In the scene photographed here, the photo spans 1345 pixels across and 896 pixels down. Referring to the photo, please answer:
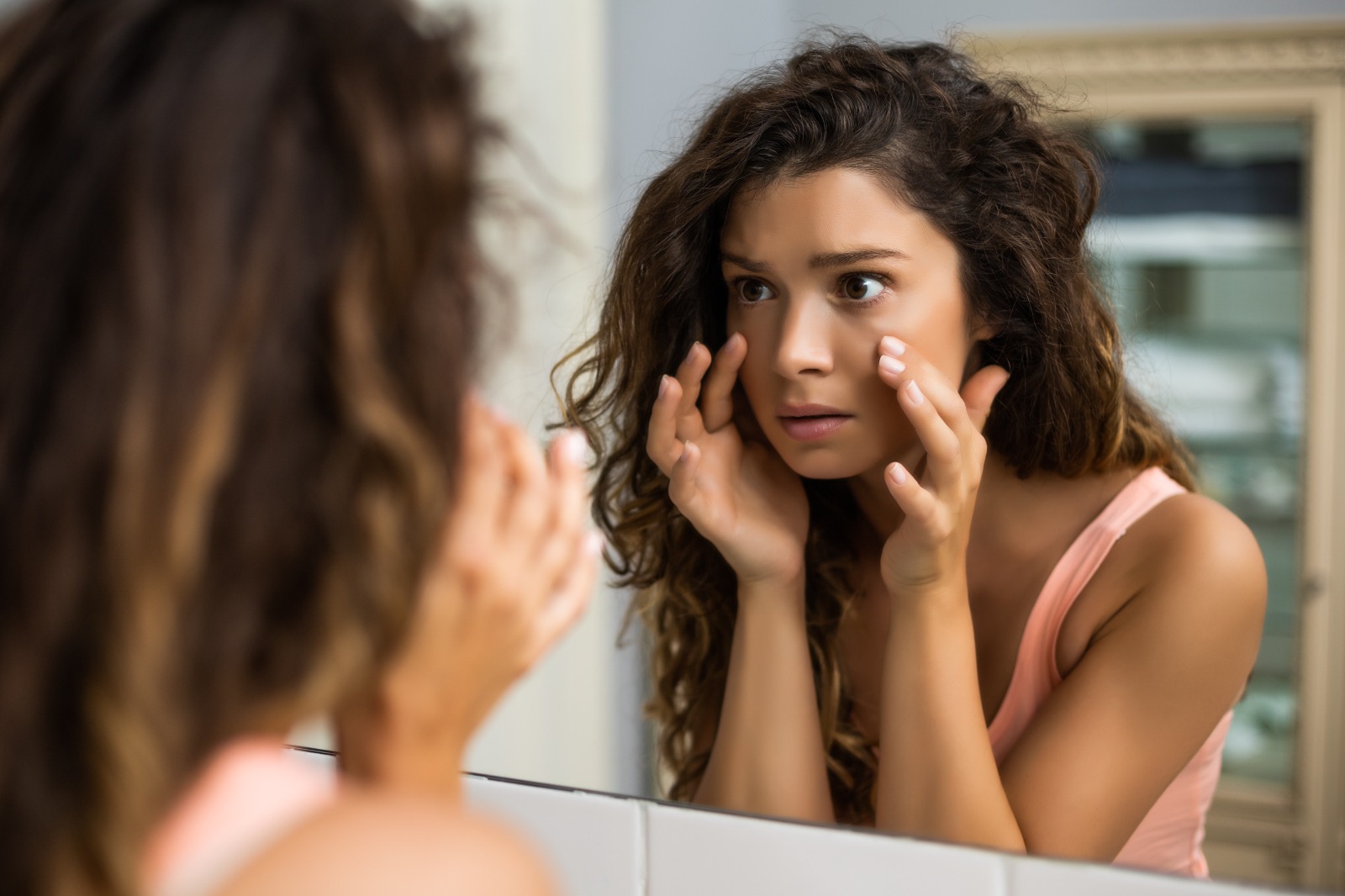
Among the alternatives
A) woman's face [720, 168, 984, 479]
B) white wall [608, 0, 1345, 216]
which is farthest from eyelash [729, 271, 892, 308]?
white wall [608, 0, 1345, 216]

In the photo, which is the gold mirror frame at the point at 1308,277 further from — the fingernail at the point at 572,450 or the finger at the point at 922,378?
the fingernail at the point at 572,450

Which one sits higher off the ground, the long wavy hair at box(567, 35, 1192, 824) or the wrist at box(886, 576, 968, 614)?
the long wavy hair at box(567, 35, 1192, 824)

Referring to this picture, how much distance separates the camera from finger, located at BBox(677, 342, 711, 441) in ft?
1.88

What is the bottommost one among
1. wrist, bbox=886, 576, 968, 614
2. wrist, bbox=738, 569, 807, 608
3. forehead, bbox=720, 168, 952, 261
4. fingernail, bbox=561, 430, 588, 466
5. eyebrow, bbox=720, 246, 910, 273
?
wrist, bbox=738, 569, 807, 608

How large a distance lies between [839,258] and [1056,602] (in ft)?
0.67

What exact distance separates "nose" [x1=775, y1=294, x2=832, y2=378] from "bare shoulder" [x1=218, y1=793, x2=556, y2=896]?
30 cm

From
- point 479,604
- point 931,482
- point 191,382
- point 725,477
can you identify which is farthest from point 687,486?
point 191,382

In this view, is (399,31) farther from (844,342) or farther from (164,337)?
(844,342)

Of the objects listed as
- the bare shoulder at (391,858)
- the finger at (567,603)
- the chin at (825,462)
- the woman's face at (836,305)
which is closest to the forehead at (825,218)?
the woman's face at (836,305)

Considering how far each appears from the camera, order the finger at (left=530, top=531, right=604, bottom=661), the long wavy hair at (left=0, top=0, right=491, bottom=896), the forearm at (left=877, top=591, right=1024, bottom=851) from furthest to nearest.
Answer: the forearm at (left=877, top=591, right=1024, bottom=851)
the finger at (left=530, top=531, right=604, bottom=661)
the long wavy hair at (left=0, top=0, right=491, bottom=896)

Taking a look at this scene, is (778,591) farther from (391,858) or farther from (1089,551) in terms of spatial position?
(391,858)

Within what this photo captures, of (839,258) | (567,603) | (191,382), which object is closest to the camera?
(191,382)

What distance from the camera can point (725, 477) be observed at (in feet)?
1.97

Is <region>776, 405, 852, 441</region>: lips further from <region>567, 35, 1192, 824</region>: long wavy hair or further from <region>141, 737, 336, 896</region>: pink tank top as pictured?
<region>141, 737, 336, 896</region>: pink tank top
